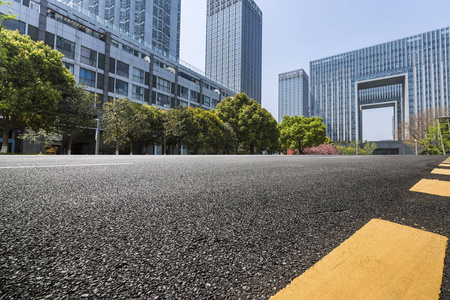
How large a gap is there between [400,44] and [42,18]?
11928cm

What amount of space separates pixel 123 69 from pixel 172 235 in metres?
33.3

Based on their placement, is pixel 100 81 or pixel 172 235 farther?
pixel 100 81

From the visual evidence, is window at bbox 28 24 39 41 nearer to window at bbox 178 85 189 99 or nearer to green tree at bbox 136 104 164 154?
green tree at bbox 136 104 164 154

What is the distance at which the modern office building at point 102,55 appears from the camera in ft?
75.2

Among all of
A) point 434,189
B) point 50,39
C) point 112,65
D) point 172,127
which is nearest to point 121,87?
point 112,65

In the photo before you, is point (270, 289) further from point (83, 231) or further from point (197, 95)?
point (197, 95)

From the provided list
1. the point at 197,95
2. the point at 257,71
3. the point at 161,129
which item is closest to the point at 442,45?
the point at 257,71

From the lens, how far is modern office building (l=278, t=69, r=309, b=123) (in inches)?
5374

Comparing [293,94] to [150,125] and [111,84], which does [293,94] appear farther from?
[150,125]

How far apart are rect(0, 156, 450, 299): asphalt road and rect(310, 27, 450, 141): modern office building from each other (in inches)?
3123

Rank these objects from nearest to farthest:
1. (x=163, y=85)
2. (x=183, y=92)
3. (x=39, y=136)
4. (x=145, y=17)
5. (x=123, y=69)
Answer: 1. (x=39, y=136)
2. (x=123, y=69)
3. (x=163, y=85)
4. (x=183, y=92)
5. (x=145, y=17)

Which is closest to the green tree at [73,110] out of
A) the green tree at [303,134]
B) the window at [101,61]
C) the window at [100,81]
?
the window at [100,81]

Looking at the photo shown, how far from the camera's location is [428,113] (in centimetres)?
3200

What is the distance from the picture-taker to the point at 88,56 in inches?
1027
